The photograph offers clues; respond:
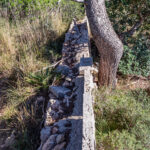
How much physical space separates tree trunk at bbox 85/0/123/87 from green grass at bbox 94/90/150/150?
0.68 m

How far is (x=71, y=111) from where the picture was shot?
6.75 feet

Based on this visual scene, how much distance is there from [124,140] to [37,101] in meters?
1.47

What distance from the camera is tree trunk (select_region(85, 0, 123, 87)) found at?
6.93 ft

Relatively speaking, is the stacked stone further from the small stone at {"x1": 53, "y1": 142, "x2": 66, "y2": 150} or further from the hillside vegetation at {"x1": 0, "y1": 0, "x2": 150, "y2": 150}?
the hillside vegetation at {"x1": 0, "y1": 0, "x2": 150, "y2": 150}

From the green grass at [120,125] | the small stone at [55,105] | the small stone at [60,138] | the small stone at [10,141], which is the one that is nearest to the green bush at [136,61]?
the green grass at [120,125]

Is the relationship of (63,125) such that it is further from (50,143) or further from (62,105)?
(62,105)

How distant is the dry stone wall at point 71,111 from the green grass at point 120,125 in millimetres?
354

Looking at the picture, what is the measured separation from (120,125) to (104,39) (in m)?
1.32

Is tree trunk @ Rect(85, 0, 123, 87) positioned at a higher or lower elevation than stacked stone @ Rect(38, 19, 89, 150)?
higher

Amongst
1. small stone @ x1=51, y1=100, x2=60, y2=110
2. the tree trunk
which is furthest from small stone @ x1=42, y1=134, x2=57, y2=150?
the tree trunk

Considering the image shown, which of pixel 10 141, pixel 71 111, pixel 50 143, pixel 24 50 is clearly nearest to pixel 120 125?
pixel 71 111

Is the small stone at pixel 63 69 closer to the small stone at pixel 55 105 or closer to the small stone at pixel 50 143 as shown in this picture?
the small stone at pixel 55 105

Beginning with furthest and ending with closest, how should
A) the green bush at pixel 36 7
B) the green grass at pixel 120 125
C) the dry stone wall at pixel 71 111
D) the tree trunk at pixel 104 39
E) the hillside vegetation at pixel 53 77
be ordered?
the green bush at pixel 36 7, the tree trunk at pixel 104 39, the hillside vegetation at pixel 53 77, the green grass at pixel 120 125, the dry stone wall at pixel 71 111

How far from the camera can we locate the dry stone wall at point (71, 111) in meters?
1.44
